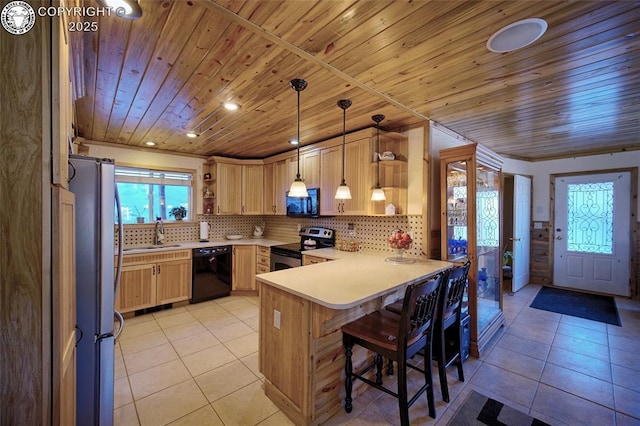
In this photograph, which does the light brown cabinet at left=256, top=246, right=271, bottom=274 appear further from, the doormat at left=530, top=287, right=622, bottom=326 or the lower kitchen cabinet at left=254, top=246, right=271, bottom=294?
the doormat at left=530, top=287, right=622, bottom=326

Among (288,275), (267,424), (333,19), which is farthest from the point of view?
(288,275)

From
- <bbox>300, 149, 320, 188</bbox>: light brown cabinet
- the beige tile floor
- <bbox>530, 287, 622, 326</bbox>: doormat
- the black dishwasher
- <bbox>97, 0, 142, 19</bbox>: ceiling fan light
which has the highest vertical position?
<bbox>97, 0, 142, 19</bbox>: ceiling fan light

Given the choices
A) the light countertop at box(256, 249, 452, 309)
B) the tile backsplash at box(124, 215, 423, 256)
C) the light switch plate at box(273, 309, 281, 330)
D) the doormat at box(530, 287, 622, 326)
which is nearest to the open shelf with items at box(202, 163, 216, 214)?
the tile backsplash at box(124, 215, 423, 256)

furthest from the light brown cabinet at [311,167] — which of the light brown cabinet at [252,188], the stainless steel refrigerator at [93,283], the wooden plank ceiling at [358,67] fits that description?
the stainless steel refrigerator at [93,283]

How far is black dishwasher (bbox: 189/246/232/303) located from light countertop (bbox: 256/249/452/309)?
2.43 meters

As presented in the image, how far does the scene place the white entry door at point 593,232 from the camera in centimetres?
441

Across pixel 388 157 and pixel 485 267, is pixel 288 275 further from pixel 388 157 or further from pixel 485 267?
pixel 485 267

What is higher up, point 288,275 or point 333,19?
point 333,19

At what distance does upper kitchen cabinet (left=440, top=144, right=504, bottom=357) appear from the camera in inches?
107

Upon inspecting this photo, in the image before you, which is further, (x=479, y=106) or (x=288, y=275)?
(x=479, y=106)

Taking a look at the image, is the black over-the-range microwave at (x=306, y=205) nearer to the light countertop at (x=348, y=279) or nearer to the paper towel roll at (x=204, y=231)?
the light countertop at (x=348, y=279)

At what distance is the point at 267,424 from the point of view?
187cm

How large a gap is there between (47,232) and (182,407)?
1.85 meters

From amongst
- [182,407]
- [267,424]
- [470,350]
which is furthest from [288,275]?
[470,350]
